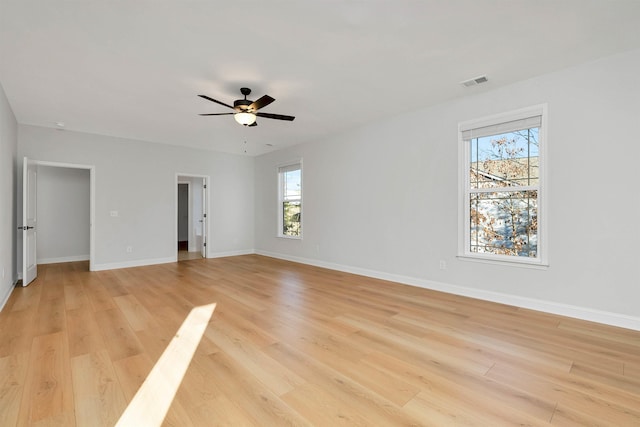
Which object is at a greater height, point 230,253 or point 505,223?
point 505,223

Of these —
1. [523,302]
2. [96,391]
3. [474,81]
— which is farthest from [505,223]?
[96,391]

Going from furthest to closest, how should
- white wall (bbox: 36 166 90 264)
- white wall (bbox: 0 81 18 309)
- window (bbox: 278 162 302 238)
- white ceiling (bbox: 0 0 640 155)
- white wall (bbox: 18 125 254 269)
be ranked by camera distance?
window (bbox: 278 162 302 238) → white wall (bbox: 36 166 90 264) → white wall (bbox: 18 125 254 269) → white wall (bbox: 0 81 18 309) → white ceiling (bbox: 0 0 640 155)

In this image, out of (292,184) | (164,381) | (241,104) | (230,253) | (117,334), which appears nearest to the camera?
(164,381)

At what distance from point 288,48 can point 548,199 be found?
3.18 meters

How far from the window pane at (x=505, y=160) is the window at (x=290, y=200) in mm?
3694

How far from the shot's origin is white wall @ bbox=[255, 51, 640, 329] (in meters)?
2.97

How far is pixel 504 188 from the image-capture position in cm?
374

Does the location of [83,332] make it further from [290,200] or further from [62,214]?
[62,214]

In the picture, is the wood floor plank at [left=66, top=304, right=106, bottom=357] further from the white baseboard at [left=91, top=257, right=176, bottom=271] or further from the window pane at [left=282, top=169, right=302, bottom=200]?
the window pane at [left=282, top=169, right=302, bottom=200]

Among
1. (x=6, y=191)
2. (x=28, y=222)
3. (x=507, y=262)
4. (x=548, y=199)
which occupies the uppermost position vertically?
(x=6, y=191)

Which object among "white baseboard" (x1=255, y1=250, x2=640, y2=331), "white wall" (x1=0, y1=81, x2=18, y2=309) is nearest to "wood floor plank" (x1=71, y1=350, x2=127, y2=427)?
"white wall" (x1=0, y1=81, x2=18, y2=309)

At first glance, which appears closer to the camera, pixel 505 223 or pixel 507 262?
pixel 507 262

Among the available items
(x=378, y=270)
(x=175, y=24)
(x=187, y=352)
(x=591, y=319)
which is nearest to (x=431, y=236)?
(x=378, y=270)

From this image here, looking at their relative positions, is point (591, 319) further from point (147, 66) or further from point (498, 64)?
point (147, 66)
